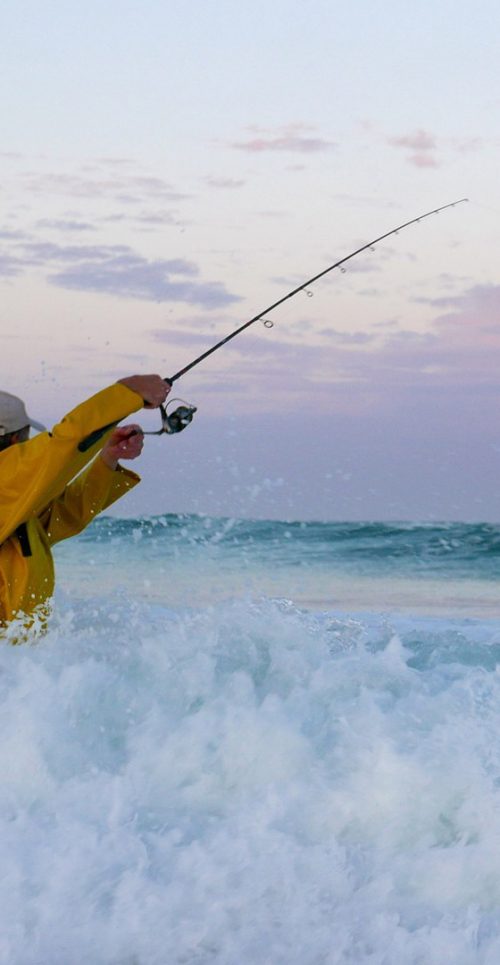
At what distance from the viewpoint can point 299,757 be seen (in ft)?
10.8

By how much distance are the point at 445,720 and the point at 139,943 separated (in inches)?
49.6

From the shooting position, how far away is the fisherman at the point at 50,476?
3.28m

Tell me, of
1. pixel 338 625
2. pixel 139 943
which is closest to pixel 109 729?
pixel 139 943

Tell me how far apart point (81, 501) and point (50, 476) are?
61 centimetres

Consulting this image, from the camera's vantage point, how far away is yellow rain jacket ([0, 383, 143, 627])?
3266 mm

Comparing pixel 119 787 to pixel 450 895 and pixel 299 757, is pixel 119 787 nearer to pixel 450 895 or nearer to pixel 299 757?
pixel 299 757

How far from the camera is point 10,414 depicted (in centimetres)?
354

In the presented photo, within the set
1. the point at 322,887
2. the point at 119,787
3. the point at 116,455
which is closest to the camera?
the point at 322,887

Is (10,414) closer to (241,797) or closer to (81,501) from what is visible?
(81,501)

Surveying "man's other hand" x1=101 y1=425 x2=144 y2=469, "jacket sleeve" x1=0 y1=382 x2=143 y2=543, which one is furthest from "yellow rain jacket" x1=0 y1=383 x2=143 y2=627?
"man's other hand" x1=101 y1=425 x2=144 y2=469

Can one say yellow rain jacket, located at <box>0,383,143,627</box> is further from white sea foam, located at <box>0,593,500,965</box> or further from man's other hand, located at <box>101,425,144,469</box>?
man's other hand, located at <box>101,425,144,469</box>

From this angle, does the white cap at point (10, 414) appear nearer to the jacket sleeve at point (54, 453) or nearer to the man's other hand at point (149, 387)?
the jacket sleeve at point (54, 453)

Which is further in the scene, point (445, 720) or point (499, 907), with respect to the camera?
point (445, 720)

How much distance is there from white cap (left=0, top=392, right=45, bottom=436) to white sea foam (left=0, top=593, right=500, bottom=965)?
0.69 metres
